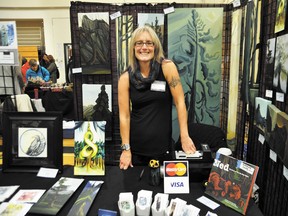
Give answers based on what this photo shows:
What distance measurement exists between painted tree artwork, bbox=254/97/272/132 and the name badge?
64 centimetres

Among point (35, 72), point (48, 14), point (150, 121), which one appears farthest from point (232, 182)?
point (48, 14)

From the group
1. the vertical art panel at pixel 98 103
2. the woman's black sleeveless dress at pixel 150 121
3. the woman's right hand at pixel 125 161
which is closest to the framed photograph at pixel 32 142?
the woman's right hand at pixel 125 161

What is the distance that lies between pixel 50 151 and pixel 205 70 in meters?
1.85

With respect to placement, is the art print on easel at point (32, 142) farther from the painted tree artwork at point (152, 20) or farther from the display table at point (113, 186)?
the painted tree artwork at point (152, 20)

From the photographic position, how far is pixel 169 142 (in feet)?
5.59

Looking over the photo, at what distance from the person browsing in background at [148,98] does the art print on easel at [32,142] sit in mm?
457

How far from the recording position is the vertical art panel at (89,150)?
51.1 inches

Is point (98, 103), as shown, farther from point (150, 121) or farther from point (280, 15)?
point (280, 15)

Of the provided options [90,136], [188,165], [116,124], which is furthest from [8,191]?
[116,124]

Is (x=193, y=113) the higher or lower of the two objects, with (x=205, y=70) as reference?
lower

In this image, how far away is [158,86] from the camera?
155cm

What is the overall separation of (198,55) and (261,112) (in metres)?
1.17

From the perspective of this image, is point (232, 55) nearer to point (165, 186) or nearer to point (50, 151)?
point (165, 186)

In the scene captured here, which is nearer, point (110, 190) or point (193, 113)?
Result: point (110, 190)
